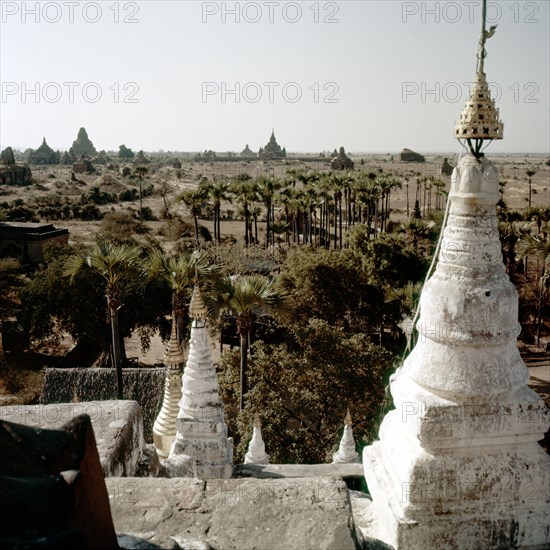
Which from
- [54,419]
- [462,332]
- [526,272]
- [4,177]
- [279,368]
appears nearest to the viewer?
[462,332]

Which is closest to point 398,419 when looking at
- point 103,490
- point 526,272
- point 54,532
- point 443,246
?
point 443,246

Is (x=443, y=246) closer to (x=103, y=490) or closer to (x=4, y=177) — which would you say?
(x=103, y=490)

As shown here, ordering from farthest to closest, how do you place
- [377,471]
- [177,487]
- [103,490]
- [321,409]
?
1. [321,409]
2. [377,471]
3. [177,487]
4. [103,490]

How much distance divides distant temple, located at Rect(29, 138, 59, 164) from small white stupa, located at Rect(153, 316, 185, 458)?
155 meters

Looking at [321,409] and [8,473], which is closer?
[8,473]

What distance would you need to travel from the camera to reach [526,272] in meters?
30.0

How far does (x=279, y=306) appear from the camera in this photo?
584 inches

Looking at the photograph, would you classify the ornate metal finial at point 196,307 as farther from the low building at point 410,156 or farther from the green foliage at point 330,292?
the low building at point 410,156

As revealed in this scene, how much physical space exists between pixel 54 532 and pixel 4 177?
9843 cm

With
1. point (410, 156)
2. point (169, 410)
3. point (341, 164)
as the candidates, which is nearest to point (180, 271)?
point (169, 410)

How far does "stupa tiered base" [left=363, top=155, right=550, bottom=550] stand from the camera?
180 inches

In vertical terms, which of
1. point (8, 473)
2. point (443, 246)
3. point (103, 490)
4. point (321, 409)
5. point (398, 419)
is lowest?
point (321, 409)

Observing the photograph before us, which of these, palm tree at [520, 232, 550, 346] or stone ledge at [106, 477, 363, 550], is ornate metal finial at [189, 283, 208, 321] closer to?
stone ledge at [106, 477, 363, 550]

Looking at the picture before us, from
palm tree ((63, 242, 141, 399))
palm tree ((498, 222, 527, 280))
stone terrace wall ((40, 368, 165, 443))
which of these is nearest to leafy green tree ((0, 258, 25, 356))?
stone terrace wall ((40, 368, 165, 443))
